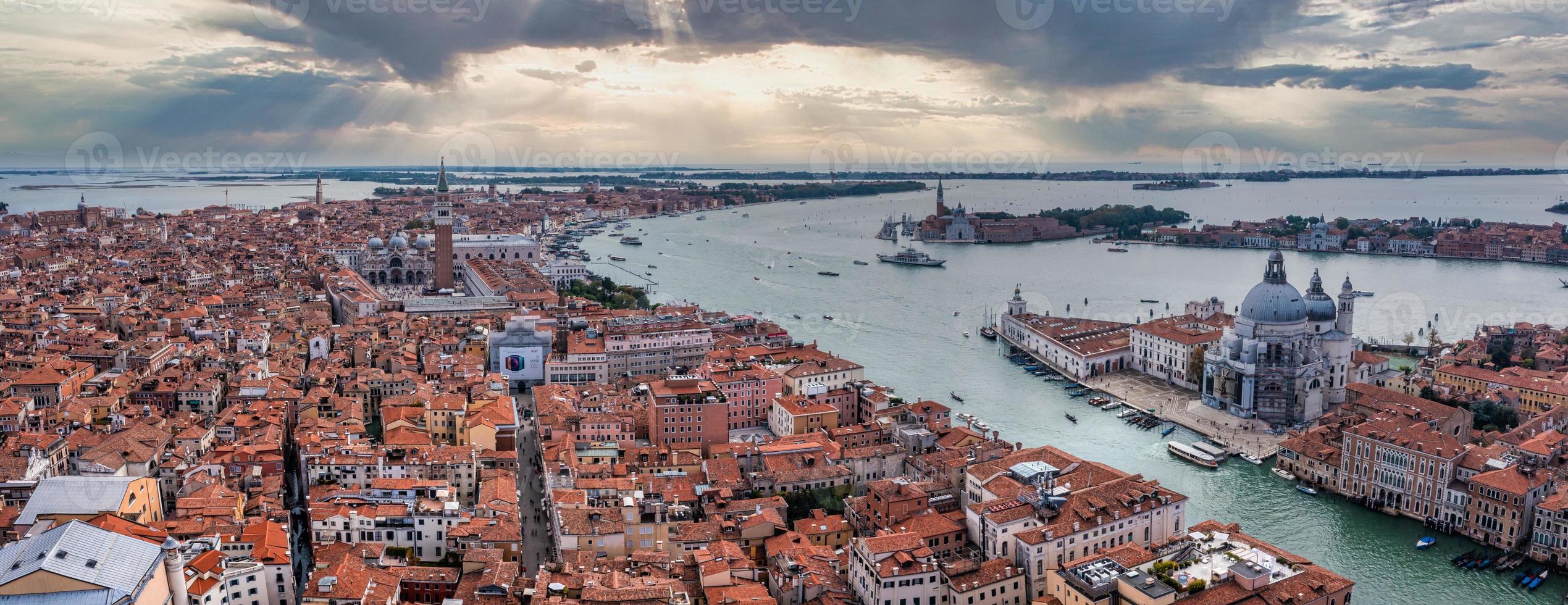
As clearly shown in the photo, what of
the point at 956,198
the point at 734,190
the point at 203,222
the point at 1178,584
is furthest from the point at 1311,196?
the point at 1178,584

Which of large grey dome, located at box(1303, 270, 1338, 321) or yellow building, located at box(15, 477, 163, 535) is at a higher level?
large grey dome, located at box(1303, 270, 1338, 321)

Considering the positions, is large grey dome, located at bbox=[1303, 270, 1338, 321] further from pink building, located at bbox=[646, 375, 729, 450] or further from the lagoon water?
pink building, located at bbox=[646, 375, 729, 450]

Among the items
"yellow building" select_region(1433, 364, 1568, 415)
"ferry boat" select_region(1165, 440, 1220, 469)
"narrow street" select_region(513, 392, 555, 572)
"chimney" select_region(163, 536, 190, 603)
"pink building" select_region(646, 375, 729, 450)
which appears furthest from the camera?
"yellow building" select_region(1433, 364, 1568, 415)

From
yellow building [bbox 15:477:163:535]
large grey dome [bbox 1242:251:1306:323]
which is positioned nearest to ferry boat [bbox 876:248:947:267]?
large grey dome [bbox 1242:251:1306:323]

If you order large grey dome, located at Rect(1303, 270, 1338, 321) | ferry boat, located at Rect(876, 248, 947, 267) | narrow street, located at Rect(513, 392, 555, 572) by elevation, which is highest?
large grey dome, located at Rect(1303, 270, 1338, 321)

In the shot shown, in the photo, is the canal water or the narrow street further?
the canal water

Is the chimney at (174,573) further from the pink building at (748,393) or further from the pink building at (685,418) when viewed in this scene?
the pink building at (748,393)

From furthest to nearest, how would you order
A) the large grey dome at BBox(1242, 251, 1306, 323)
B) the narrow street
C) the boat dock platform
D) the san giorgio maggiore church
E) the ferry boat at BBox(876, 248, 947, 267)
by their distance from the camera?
the ferry boat at BBox(876, 248, 947, 267) < the large grey dome at BBox(1242, 251, 1306, 323) < the san giorgio maggiore church < the boat dock platform < the narrow street

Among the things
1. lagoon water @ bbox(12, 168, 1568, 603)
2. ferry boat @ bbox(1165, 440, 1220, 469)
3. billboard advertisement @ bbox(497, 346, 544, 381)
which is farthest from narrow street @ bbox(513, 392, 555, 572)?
ferry boat @ bbox(1165, 440, 1220, 469)
